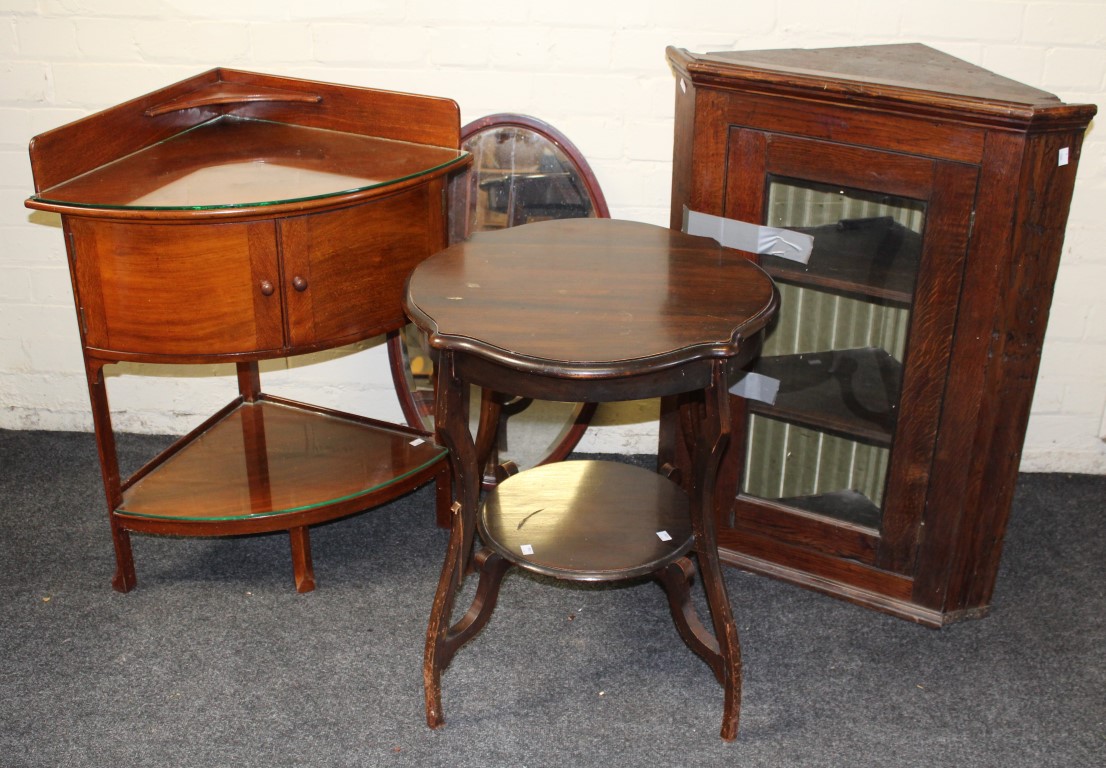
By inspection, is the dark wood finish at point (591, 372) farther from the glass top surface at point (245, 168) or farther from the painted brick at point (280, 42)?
the painted brick at point (280, 42)

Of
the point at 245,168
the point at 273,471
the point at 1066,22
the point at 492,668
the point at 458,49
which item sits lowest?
the point at 492,668

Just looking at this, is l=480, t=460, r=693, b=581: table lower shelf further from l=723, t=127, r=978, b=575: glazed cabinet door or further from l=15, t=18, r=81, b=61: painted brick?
l=15, t=18, r=81, b=61: painted brick

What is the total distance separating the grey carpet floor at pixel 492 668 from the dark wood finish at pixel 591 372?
119 mm

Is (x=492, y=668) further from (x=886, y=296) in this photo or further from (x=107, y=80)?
(x=107, y=80)

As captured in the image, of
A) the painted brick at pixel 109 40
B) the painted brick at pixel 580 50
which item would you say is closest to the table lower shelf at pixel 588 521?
the painted brick at pixel 580 50

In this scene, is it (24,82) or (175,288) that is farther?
(24,82)

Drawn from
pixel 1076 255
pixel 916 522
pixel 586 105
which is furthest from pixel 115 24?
pixel 1076 255

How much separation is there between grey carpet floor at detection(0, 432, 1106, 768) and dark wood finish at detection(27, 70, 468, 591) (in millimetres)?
175

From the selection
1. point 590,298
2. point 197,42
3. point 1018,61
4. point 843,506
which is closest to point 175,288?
point 590,298

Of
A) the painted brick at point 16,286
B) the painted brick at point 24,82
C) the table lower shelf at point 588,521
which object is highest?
the painted brick at point 24,82

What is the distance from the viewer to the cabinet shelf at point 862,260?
8.01 feet

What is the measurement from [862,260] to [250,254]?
130 centimetres

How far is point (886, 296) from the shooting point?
98.2 inches

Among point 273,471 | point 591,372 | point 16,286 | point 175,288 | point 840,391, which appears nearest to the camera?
point 591,372
